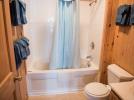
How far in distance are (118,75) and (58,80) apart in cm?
116

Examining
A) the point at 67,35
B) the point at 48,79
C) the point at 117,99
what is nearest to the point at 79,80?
the point at 48,79

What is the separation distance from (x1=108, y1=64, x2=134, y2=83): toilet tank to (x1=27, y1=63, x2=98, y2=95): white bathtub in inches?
22.1

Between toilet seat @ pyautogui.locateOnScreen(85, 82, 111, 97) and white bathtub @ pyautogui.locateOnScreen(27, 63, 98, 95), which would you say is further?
white bathtub @ pyautogui.locateOnScreen(27, 63, 98, 95)

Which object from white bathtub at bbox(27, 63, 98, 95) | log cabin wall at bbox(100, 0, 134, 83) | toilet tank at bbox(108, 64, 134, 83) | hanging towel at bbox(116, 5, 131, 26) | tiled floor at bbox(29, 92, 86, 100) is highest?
hanging towel at bbox(116, 5, 131, 26)

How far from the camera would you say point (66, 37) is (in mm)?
Result: 2850

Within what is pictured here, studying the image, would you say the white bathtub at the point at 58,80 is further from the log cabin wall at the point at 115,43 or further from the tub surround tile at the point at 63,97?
the log cabin wall at the point at 115,43

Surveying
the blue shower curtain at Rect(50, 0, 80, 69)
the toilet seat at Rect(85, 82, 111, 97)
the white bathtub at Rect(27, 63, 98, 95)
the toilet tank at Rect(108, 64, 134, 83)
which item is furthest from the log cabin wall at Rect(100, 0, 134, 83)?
the blue shower curtain at Rect(50, 0, 80, 69)

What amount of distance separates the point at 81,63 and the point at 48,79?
1027mm

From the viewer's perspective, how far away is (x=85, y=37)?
3.41m

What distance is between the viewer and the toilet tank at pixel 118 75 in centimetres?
179

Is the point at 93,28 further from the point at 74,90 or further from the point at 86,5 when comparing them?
the point at 74,90

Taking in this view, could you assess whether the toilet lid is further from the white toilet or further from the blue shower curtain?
the blue shower curtain

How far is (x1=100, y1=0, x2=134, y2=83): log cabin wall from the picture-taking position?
1.86 m

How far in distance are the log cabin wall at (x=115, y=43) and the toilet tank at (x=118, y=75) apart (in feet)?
0.22
